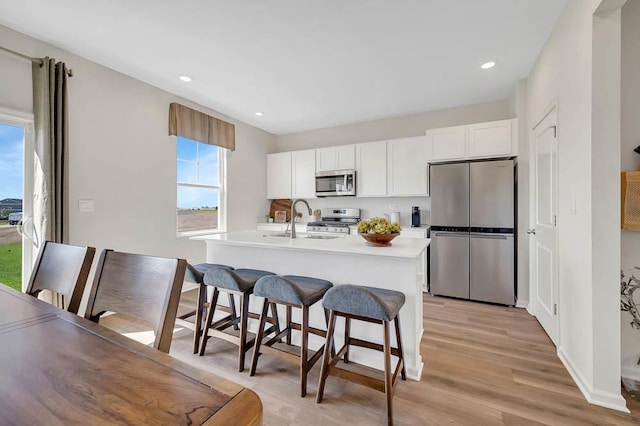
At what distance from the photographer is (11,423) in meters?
0.49

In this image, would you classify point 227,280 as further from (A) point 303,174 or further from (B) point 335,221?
(A) point 303,174

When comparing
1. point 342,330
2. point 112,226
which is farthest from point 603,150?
point 112,226

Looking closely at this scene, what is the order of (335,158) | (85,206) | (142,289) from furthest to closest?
(335,158), (85,206), (142,289)

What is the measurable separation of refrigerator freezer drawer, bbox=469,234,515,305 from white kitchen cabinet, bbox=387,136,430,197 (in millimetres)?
1026

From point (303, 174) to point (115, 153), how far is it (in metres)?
2.73

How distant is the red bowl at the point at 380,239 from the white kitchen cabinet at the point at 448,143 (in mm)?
2095

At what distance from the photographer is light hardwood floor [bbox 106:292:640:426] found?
1.55 m

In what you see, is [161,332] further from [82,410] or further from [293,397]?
[293,397]

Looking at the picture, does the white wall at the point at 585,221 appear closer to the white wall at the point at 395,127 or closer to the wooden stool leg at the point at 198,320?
the white wall at the point at 395,127

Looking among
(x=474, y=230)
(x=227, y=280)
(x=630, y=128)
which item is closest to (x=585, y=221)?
(x=630, y=128)

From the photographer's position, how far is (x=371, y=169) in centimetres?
436

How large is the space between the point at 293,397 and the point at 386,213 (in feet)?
10.8

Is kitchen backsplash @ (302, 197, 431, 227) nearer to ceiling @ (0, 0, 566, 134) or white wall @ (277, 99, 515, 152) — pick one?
white wall @ (277, 99, 515, 152)

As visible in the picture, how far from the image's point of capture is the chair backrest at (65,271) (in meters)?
1.20
